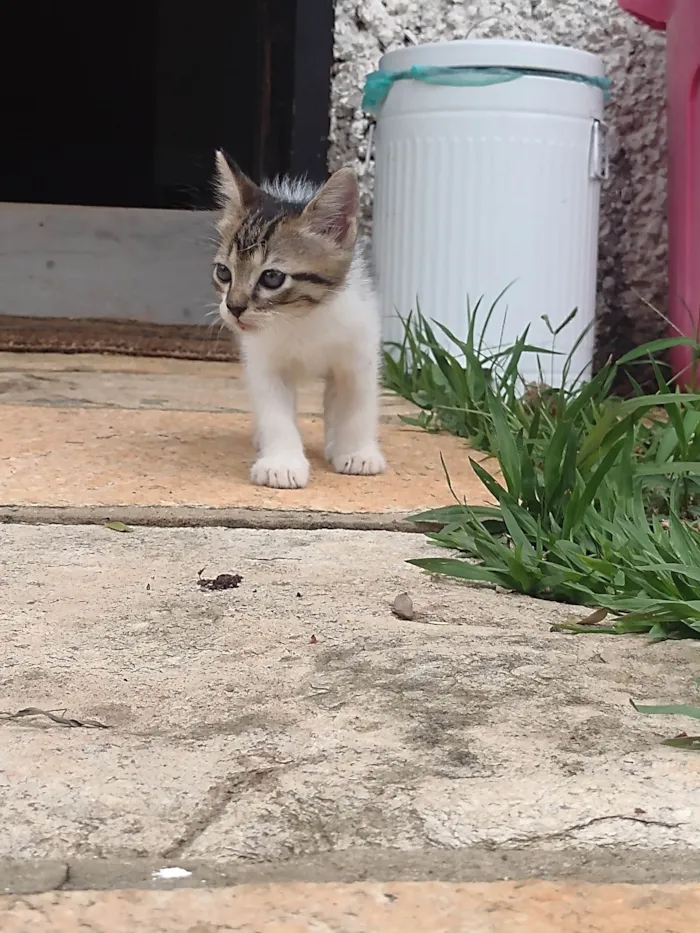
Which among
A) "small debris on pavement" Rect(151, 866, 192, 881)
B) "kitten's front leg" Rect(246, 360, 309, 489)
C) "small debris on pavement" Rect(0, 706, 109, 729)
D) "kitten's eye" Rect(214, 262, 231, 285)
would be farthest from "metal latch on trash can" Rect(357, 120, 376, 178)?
"small debris on pavement" Rect(151, 866, 192, 881)

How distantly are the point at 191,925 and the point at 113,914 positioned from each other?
0.14 feet

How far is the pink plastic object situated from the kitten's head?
91 centimetres

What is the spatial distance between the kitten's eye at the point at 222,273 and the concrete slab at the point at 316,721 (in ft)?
2.63

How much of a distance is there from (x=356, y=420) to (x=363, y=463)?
0.09 meters

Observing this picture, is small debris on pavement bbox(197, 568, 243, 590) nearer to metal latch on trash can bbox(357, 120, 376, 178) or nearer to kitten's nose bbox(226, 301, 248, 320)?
kitten's nose bbox(226, 301, 248, 320)

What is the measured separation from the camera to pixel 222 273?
6.18 ft

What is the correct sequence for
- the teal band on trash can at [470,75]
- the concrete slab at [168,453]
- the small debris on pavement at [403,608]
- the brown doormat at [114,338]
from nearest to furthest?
the small debris on pavement at [403,608] < the concrete slab at [168,453] < the teal band on trash can at [470,75] < the brown doormat at [114,338]

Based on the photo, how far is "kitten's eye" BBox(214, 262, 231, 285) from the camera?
187cm

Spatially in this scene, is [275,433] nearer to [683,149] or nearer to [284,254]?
→ [284,254]

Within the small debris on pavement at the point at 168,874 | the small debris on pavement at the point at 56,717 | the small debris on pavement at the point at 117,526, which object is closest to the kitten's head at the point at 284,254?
the small debris on pavement at the point at 117,526

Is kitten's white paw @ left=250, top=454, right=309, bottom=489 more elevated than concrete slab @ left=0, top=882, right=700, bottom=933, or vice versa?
concrete slab @ left=0, top=882, right=700, bottom=933

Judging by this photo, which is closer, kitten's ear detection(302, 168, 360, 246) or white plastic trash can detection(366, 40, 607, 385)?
kitten's ear detection(302, 168, 360, 246)

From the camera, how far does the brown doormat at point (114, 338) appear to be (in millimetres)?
3312

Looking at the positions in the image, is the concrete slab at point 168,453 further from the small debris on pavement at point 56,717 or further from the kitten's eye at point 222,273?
the small debris on pavement at point 56,717
